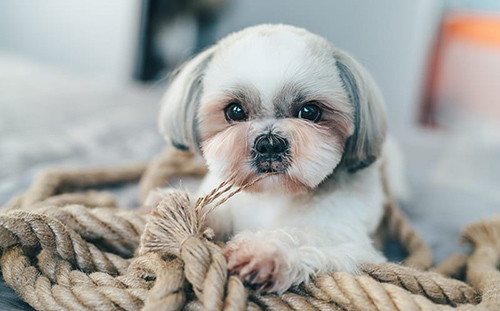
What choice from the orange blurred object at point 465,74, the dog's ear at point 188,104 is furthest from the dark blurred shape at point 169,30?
the dog's ear at point 188,104

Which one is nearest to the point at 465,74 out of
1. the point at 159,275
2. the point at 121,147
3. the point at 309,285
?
the point at 121,147

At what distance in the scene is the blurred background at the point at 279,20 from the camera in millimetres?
3080

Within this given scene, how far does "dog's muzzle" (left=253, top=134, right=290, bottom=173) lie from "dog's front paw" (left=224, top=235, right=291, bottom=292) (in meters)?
0.25

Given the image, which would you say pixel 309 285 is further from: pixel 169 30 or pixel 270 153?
pixel 169 30

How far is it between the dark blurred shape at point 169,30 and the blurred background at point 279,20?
12mm

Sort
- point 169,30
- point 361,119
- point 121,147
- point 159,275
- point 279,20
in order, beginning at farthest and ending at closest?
point 169,30 < point 279,20 < point 121,147 < point 361,119 < point 159,275

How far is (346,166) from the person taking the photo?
1.23 m

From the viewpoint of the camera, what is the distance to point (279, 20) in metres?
4.36

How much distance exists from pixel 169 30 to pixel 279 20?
62.0 inches

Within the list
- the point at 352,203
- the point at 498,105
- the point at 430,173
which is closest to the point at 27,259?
the point at 352,203

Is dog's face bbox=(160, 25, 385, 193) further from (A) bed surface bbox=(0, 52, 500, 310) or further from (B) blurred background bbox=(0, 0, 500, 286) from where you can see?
(B) blurred background bbox=(0, 0, 500, 286)

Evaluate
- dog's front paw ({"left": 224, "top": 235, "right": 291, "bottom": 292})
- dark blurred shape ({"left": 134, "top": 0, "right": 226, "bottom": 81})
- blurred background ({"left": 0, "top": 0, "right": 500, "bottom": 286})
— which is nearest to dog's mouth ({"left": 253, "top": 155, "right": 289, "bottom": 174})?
dog's front paw ({"left": 224, "top": 235, "right": 291, "bottom": 292})

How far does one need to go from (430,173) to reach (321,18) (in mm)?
3325

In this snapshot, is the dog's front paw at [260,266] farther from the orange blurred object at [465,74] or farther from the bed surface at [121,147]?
the orange blurred object at [465,74]
